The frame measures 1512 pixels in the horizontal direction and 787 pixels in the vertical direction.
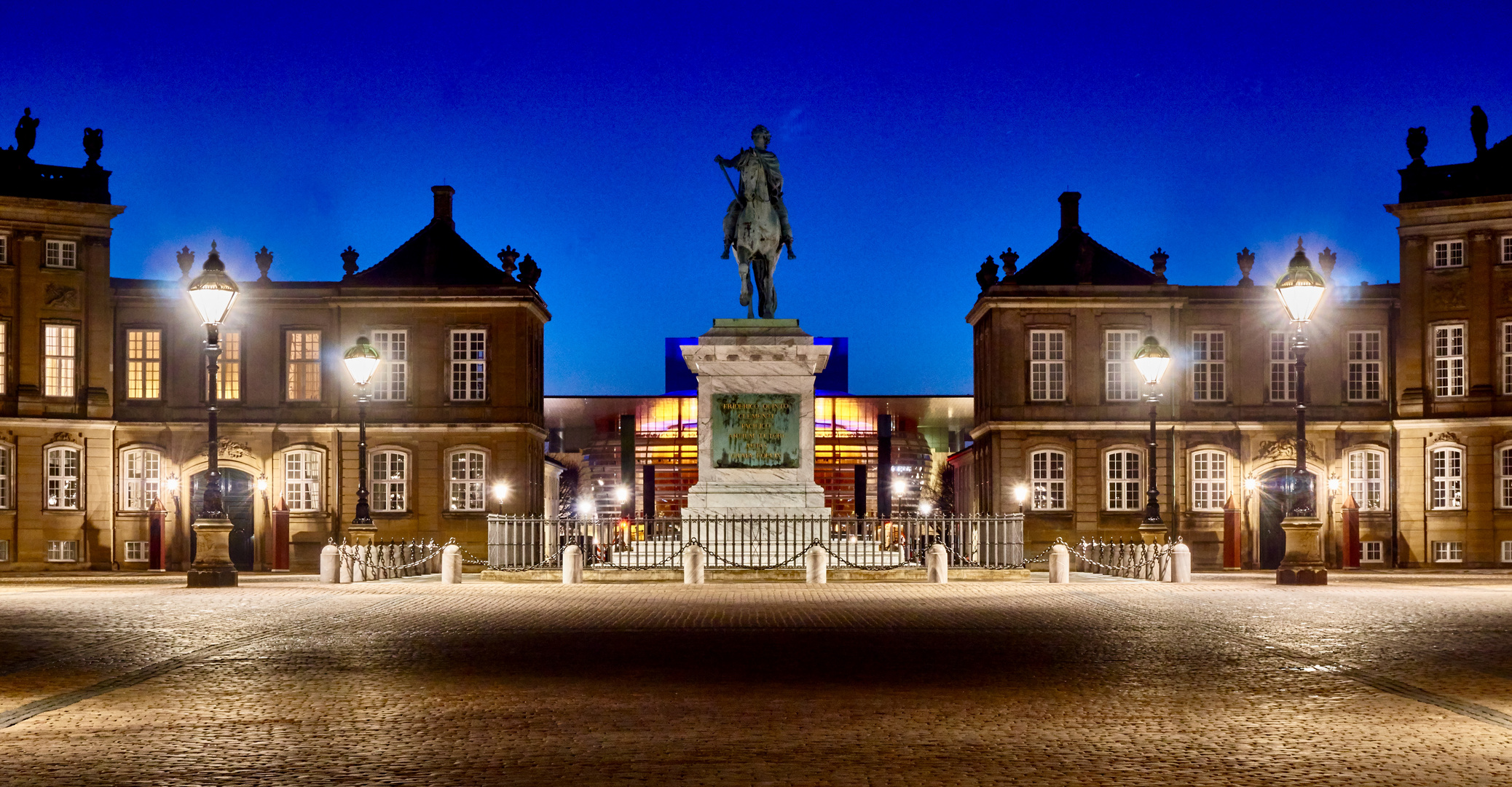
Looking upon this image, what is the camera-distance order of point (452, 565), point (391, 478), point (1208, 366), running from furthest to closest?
point (1208, 366) → point (391, 478) → point (452, 565)

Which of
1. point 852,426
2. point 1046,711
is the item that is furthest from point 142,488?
point 1046,711

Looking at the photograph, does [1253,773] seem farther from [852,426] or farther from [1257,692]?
[852,426]

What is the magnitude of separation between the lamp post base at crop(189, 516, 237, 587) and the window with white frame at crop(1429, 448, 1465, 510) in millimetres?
30882

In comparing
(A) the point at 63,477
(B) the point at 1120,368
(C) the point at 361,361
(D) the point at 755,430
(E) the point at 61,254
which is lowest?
(A) the point at 63,477

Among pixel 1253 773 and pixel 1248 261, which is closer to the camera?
pixel 1253 773

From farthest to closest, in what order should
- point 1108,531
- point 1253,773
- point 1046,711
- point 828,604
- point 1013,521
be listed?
point 1108,531 → point 1013,521 → point 828,604 → point 1046,711 → point 1253,773

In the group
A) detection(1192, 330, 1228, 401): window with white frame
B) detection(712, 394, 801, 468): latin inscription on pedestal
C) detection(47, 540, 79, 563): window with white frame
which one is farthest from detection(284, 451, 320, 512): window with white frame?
detection(1192, 330, 1228, 401): window with white frame

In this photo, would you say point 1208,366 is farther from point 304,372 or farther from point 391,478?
point 304,372

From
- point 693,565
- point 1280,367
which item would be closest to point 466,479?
point 693,565

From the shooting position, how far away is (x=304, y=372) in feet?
142

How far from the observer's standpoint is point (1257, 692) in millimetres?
10562

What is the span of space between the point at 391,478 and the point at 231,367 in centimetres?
549

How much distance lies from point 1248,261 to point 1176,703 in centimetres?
3578

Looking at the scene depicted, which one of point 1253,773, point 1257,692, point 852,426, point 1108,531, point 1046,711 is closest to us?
point 1253,773
